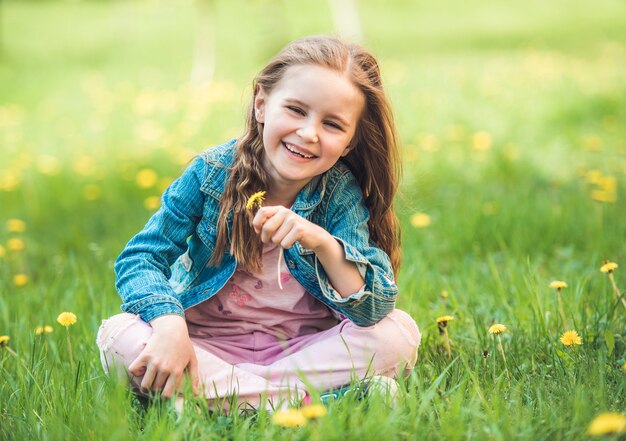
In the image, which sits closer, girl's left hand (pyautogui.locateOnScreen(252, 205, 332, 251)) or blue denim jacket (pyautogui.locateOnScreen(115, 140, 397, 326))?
girl's left hand (pyautogui.locateOnScreen(252, 205, 332, 251))

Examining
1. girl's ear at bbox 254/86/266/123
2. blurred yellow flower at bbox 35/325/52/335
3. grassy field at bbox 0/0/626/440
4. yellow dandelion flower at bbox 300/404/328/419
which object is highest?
girl's ear at bbox 254/86/266/123

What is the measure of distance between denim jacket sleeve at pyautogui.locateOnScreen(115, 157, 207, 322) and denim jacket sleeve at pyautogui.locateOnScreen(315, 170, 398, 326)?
1.13 feet

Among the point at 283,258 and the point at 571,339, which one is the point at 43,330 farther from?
the point at 571,339

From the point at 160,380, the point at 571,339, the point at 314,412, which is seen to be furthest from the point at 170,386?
the point at 571,339

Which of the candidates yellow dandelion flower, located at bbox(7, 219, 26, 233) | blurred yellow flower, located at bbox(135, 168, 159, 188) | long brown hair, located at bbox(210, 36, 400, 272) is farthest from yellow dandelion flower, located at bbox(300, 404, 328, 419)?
blurred yellow flower, located at bbox(135, 168, 159, 188)

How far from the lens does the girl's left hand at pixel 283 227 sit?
1.61m

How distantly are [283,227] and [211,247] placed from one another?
0.39 m

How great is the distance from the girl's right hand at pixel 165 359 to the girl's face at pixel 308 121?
1.51ft

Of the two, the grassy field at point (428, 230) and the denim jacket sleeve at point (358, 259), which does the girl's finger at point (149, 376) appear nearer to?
the grassy field at point (428, 230)

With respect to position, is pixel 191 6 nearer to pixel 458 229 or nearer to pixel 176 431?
pixel 458 229

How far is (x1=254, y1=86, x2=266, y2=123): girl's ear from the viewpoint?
1.98 meters

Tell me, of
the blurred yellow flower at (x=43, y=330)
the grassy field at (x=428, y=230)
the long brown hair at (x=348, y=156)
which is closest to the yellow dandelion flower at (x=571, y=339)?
the grassy field at (x=428, y=230)

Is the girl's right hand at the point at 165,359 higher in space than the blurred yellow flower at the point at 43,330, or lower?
higher

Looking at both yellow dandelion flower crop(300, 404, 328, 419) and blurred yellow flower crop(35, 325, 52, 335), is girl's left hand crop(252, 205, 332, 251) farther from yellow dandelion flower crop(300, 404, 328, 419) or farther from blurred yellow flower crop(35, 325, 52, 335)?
blurred yellow flower crop(35, 325, 52, 335)
